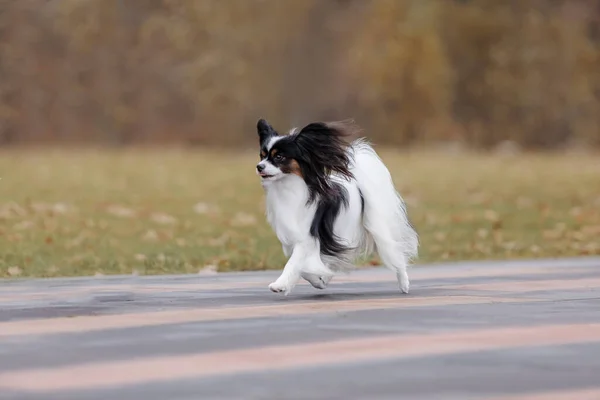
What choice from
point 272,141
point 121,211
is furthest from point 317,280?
point 121,211

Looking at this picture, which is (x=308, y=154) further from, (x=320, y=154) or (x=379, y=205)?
(x=379, y=205)

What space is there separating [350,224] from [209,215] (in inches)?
382

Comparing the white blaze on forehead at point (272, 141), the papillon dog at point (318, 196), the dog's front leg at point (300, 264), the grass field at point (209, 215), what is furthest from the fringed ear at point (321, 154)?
the grass field at point (209, 215)

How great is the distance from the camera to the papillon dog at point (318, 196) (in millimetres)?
10898

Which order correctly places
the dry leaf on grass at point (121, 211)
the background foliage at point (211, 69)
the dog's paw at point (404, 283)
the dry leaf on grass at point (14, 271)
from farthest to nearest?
the background foliage at point (211, 69), the dry leaf on grass at point (121, 211), the dry leaf on grass at point (14, 271), the dog's paw at point (404, 283)

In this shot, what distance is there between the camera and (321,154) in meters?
10.9

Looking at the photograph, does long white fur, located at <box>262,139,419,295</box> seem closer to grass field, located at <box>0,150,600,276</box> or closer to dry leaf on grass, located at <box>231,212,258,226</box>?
grass field, located at <box>0,150,600,276</box>

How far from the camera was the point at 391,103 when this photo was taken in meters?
56.1

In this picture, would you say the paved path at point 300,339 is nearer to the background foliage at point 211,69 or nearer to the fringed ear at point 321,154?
the fringed ear at point 321,154

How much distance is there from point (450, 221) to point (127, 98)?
35.0 meters

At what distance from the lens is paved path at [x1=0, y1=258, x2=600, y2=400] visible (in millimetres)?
7082

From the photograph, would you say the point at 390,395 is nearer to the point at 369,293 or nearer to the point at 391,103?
the point at 369,293

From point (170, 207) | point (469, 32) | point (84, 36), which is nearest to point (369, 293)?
point (170, 207)

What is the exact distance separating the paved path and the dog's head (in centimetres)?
90
